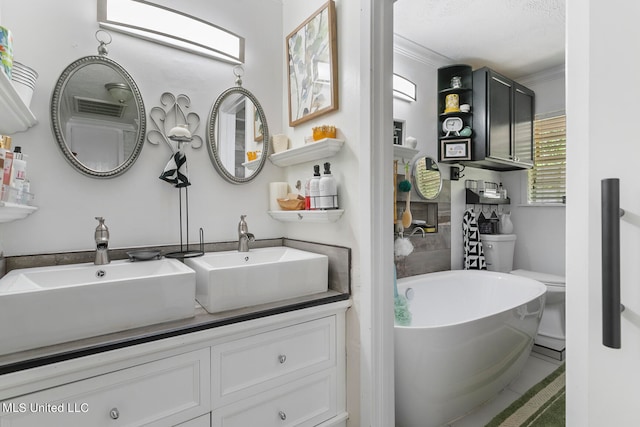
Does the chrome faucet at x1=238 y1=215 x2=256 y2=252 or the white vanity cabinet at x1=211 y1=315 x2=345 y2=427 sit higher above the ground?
the chrome faucet at x1=238 y1=215 x2=256 y2=252

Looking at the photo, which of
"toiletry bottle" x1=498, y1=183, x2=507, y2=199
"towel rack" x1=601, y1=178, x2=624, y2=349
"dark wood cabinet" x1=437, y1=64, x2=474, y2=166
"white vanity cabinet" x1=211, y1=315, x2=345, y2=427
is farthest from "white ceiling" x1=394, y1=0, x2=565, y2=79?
"white vanity cabinet" x1=211, y1=315, x2=345, y2=427

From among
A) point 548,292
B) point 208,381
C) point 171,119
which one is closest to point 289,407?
point 208,381

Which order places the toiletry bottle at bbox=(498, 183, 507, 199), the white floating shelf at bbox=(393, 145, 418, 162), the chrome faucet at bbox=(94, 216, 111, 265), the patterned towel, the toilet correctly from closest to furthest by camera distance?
the chrome faucet at bbox=(94, 216, 111, 265) < the white floating shelf at bbox=(393, 145, 418, 162) < the toilet < the patterned towel < the toiletry bottle at bbox=(498, 183, 507, 199)

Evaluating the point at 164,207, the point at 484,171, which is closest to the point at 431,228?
the point at 484,171

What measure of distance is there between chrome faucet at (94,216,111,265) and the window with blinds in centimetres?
371

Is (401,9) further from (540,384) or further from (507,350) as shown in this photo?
(540,384)

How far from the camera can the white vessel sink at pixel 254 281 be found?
4.16 ft

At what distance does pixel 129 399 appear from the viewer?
105 cm

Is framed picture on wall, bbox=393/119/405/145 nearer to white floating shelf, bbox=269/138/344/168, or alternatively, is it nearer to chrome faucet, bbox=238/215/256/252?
white floating shelf, bbox=269/138/344/168

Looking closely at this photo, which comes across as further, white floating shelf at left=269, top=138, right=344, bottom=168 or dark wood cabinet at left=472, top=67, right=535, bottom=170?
dark wood cabinet at left=472, top=67, right=535, bottom=170

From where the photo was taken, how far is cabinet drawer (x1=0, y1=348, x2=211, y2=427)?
926 millimetres

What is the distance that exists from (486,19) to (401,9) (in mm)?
652

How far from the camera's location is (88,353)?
97 cm

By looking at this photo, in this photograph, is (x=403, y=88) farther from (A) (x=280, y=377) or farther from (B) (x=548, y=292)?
(A) (x=280, y=377)
